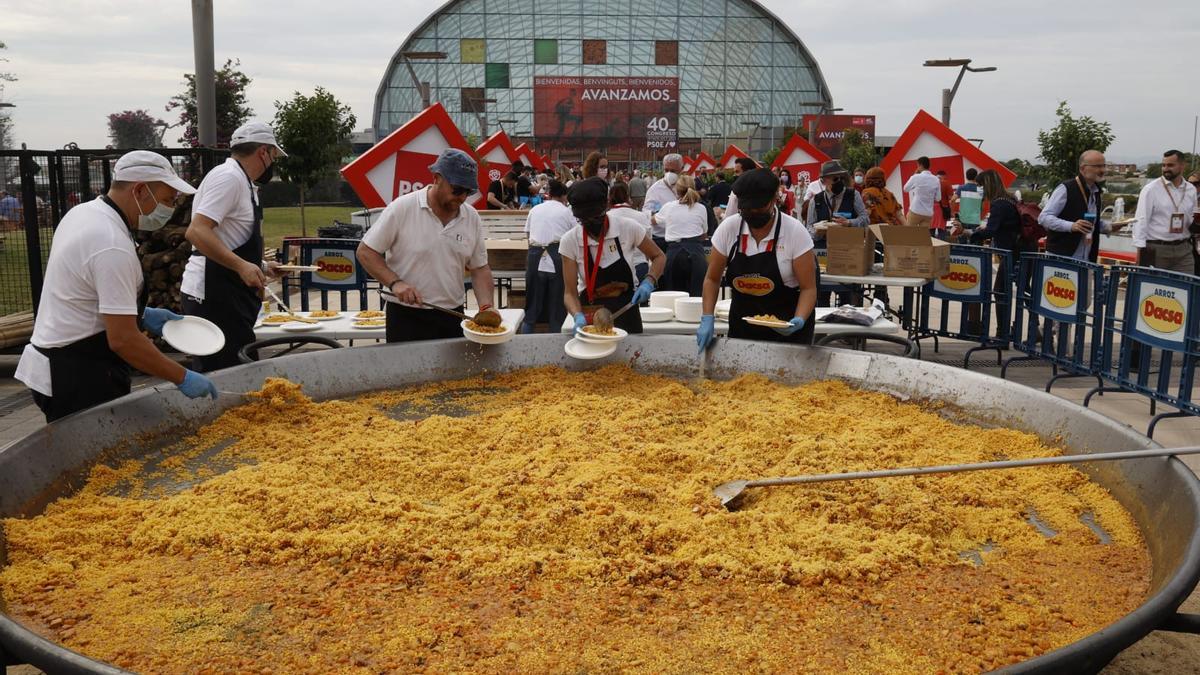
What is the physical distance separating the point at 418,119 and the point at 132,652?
6.93m

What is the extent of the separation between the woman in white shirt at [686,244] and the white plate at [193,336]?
607 centimetres

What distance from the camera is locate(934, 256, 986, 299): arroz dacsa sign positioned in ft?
28.7

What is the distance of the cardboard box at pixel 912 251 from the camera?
8320 mm

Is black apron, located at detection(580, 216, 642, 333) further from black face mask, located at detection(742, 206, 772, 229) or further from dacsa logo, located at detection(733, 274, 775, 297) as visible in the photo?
black face mask, located at detection(742, 206, 772, 229)

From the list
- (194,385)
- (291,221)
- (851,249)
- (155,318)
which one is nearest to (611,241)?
(155,318)

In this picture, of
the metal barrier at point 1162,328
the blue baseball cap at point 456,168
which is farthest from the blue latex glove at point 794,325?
the metal barrier at point 1162,328

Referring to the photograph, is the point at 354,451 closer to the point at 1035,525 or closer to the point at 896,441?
the point at 896,441

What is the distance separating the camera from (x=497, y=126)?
54906 millimetres

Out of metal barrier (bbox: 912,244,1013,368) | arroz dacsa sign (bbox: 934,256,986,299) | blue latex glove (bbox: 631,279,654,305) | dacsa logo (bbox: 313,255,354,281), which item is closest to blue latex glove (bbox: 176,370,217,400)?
blue latex glove (bbox: 631,279,654,305)

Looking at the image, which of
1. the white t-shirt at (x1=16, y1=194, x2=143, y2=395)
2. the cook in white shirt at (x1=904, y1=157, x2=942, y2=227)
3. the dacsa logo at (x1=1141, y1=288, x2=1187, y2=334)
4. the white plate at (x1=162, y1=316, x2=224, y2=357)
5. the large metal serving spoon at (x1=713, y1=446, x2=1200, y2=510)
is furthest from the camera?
the cook in white shirt at (x1=904, y1=157, x2=942, y2=227)

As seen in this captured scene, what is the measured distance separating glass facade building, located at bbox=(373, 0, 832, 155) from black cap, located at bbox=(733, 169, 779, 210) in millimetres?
50304

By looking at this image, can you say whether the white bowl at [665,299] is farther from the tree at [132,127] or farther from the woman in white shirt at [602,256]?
A: the tree at [132,127]

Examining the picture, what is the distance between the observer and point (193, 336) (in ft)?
13.2

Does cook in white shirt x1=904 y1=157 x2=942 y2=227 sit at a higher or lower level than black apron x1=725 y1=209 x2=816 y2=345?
higher
